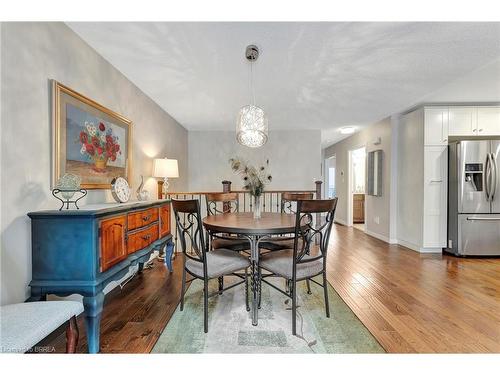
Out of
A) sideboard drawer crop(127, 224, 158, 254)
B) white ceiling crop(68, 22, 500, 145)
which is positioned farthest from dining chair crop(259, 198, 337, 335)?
white ceiling crop(68, 22, 500, 145)

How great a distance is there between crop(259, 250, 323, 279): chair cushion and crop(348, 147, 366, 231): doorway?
478cm

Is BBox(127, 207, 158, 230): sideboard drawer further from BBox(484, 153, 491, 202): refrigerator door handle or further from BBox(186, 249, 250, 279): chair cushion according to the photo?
BBox(484, 153, 491, 202): refrigerator door handle

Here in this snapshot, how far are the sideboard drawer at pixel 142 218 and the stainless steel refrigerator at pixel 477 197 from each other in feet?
14.1

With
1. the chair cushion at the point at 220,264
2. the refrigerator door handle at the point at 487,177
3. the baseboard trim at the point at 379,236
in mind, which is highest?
the refrigerator door handle at the point at 487,177

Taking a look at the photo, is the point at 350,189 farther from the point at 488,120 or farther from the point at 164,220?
the point at 164,220

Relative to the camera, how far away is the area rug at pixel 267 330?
65.8 inches

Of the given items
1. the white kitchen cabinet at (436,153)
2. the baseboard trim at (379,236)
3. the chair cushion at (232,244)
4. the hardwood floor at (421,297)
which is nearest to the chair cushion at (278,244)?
the chair cushion at (232,244)

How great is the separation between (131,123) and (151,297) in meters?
1.96

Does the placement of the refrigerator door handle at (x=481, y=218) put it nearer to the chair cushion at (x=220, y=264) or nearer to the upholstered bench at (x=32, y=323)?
the chair cushion at (x=220, y=264)

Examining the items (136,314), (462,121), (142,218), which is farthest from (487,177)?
(136,314)

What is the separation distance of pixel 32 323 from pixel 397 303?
2630 mm

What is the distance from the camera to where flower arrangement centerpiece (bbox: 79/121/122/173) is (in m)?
2.19
